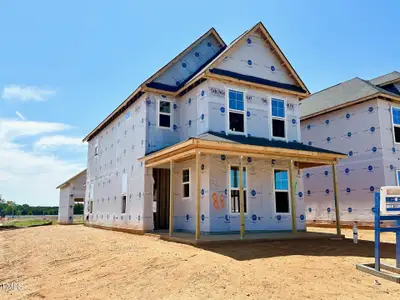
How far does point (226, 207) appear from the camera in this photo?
44.3 feet

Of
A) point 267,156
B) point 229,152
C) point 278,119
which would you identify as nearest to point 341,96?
point 278,119

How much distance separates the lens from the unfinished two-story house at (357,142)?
18.3 metres

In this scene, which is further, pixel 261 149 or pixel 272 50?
pixel 272 50

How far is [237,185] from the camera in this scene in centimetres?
1398

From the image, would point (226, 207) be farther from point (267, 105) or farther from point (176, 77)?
point (176, 77)

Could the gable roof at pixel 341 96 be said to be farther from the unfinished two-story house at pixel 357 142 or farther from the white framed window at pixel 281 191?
the white framed window at pixel 281 191

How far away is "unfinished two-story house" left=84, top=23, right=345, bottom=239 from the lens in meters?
13.4

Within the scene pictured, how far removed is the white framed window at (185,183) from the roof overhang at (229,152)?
1436 millimetres

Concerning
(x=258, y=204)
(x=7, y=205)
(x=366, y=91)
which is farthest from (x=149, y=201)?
(x=7, y=205)

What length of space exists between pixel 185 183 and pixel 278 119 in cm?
512

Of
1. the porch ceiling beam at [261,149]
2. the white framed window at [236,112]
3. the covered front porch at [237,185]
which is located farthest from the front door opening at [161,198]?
the porch ceiling beam at [261,149]

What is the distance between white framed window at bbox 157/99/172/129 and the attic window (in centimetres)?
336

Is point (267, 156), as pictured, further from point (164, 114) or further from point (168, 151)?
point (164, 114)

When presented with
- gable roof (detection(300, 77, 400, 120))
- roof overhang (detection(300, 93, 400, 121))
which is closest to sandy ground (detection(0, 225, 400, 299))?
roof overhang (detection(300, 93, 400, 121))
